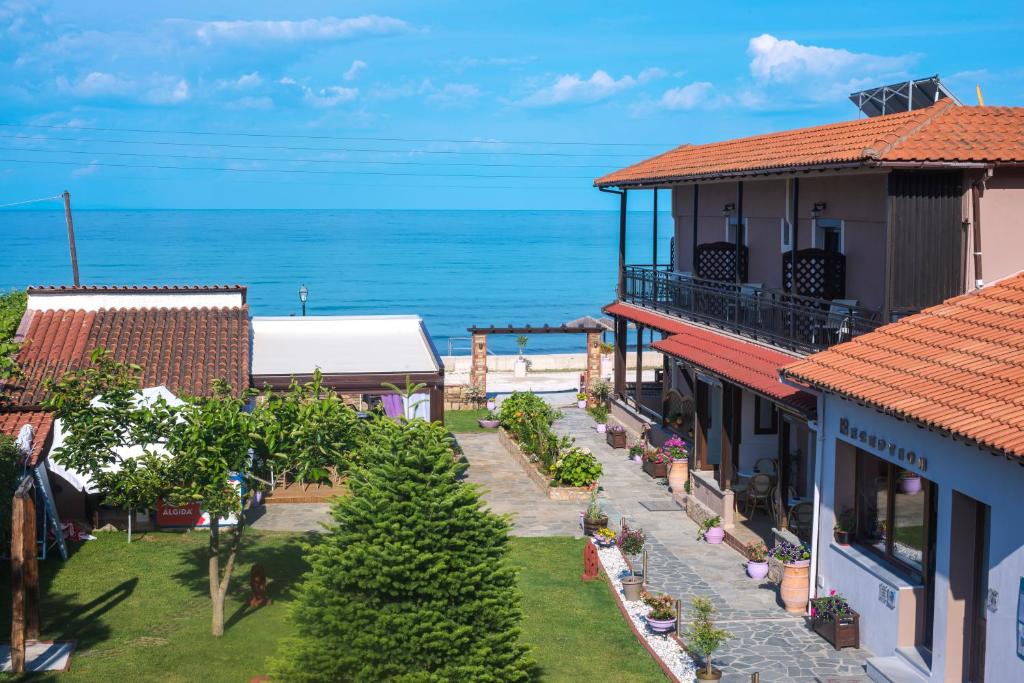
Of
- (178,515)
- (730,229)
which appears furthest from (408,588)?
(730,229)

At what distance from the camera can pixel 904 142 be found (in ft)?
55.6

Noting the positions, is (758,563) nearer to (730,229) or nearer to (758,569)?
(758,569)

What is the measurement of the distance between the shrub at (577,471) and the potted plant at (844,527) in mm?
9067

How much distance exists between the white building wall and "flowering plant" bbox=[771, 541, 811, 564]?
0.43m

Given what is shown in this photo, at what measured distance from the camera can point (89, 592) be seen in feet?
59.4

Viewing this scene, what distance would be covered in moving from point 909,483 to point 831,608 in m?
2.12

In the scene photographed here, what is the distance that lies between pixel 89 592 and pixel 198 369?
293 inches

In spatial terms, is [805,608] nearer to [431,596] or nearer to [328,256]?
[431,596]

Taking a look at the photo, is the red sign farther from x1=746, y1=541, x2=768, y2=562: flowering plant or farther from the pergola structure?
the pergola structure

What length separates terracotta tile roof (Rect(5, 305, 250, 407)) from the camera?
944 inches

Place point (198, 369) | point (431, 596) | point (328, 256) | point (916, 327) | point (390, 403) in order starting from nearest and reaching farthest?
point (431, 596) < point (916, 327) < point (198, 369) < point (390, 403) < point (328, 256)

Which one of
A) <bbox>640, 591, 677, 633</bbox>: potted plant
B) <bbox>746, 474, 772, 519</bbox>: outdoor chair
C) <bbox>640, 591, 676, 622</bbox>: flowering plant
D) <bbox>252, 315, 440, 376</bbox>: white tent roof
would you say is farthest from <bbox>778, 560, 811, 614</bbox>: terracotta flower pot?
<bbox>252, 315, 440, 376</bbox>: white tent roof

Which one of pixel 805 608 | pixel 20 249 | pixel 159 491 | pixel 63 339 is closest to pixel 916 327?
pixel 805 608

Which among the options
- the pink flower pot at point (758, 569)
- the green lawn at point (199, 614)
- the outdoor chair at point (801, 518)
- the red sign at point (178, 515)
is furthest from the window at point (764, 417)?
the red sign at point (178, 515)
